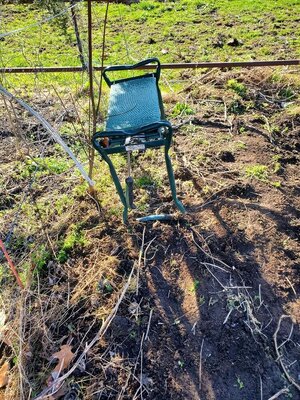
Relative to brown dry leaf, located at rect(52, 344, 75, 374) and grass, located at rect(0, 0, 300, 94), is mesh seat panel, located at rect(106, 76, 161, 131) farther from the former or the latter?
grass, located at rect(0, 0, 300, 94)

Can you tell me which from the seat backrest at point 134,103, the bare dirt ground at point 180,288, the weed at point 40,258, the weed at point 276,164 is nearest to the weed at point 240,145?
the bare dirt ground at point 180,288

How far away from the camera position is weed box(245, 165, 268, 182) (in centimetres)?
296

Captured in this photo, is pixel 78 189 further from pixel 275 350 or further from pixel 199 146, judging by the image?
pixel 275 350

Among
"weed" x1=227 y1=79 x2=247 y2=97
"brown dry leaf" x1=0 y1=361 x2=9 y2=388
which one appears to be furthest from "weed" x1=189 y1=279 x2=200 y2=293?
"weed" x1=227 y1=79 x2=247 y2=97

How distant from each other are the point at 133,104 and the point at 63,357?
Result: 1.70 metres

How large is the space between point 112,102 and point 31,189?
1122 mm

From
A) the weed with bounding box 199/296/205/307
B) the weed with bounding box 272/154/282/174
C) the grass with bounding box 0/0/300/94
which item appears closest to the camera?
the weed with bounding box 199/296/205/307

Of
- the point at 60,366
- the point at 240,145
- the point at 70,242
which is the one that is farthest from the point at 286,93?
the point at 60,366

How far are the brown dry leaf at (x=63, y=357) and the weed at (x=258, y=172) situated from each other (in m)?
1.85

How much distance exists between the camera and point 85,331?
89.1 inches

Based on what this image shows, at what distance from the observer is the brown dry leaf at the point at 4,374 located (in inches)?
84.7

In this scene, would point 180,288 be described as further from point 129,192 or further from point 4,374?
point 4,374

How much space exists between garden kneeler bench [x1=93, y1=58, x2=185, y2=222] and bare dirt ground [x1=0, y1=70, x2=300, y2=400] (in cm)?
29

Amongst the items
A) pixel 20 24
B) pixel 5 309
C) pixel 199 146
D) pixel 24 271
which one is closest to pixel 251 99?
pixel 199 146
